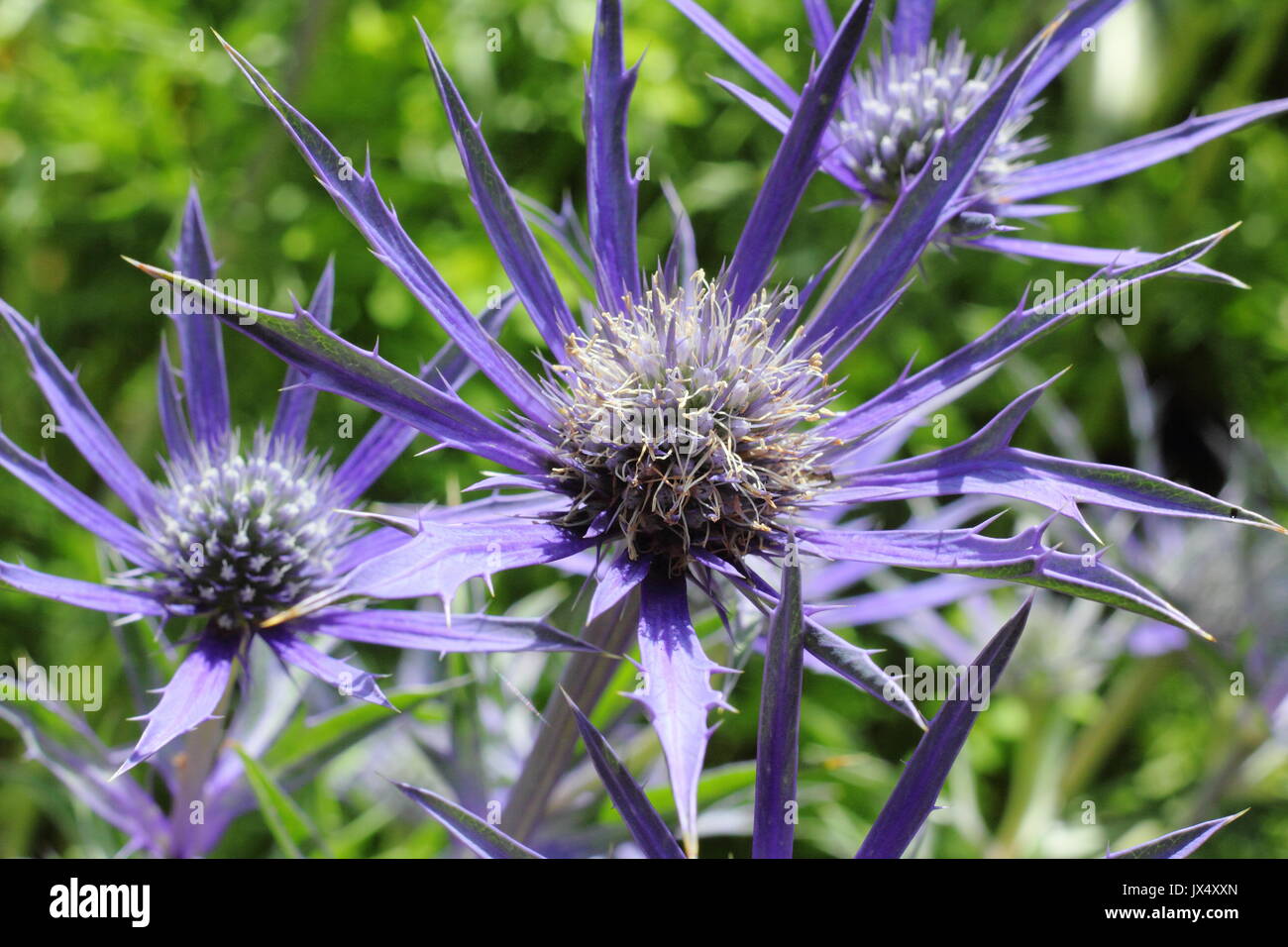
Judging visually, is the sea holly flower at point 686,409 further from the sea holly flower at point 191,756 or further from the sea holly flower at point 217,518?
the sea holly flower at point 191,756

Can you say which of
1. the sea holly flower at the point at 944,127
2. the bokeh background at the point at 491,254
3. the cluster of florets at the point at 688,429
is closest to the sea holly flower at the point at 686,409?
the cluster of florets at the point at 688,429

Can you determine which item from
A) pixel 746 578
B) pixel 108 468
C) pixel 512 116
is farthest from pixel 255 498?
pixel 512 116

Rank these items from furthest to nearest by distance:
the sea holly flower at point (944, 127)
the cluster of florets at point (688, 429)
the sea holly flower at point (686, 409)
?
the sea holly flower at point (944, 127)
the cluster of florets at point (688, 429)
the sea holly flower at point (686, 409)

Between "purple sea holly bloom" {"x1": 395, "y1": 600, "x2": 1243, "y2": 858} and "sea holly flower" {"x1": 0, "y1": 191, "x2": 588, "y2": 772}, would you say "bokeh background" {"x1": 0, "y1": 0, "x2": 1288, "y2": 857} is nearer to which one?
"sea holly flower" {"x1": 0, "y1": 191, "x2": 588, "y2": 772}

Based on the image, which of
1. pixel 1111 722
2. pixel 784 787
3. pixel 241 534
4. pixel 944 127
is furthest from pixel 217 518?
pixel 1111 722

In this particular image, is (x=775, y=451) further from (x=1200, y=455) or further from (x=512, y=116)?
(x=1200, y=455)
